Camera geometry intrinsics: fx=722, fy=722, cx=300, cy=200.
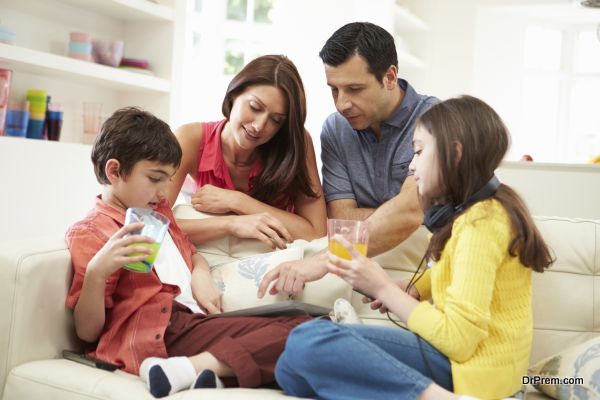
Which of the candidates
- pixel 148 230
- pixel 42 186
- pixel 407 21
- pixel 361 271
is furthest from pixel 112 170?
pixel 407 21

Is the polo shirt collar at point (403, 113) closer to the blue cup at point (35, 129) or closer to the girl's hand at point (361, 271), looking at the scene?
the girl's hand at point (361, 271)

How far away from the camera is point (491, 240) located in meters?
1.56

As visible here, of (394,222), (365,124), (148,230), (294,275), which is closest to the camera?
(148,230)

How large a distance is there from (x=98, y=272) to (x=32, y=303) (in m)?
0.20

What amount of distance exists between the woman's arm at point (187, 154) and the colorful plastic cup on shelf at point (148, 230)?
2.11 ft

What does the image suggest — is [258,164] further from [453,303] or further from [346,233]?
[453,303]

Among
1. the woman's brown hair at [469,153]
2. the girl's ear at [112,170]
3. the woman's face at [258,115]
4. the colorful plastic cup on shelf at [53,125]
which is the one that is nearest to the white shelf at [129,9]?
the colorful plastic cup on shelf at [53,125]

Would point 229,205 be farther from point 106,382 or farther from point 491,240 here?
point 491,240

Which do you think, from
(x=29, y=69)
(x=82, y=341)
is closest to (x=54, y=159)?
(x=29, y=69)

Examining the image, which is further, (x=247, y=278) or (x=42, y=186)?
(x=42, y=186)

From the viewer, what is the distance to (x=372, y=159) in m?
2.59

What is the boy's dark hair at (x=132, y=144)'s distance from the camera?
2.00 metres

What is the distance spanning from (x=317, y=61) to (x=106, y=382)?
3.86 metres

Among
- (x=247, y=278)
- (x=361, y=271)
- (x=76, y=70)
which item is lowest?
(x=247, y=278)
